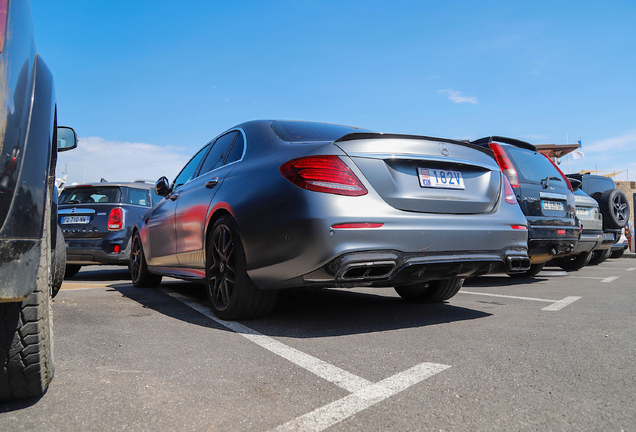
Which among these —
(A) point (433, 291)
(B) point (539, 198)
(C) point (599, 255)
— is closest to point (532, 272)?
(B) point (539, 198)

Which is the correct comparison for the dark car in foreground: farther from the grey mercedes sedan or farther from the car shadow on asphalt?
the car shadow on asphalt

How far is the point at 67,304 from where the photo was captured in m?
4.33

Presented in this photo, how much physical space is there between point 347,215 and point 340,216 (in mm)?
43

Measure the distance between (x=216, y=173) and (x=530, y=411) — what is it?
2987mm

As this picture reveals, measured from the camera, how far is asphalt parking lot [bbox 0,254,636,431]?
1.74 meters

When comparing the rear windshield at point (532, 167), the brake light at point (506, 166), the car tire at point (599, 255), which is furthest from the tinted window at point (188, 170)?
the car tire at point (599, 255)

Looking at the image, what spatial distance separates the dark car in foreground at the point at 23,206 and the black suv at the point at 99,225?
5.65m

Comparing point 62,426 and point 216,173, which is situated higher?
point 216,173

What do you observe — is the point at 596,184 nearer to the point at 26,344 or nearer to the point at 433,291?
the point at 433,291

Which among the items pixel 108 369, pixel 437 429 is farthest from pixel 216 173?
pixel 437 429

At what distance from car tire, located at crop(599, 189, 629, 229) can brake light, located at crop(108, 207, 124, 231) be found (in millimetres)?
7766

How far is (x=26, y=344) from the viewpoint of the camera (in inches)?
69.5

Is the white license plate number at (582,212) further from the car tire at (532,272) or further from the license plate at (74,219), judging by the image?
the license plate at (74,219)

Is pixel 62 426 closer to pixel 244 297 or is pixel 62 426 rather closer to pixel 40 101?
pixel 40 101
